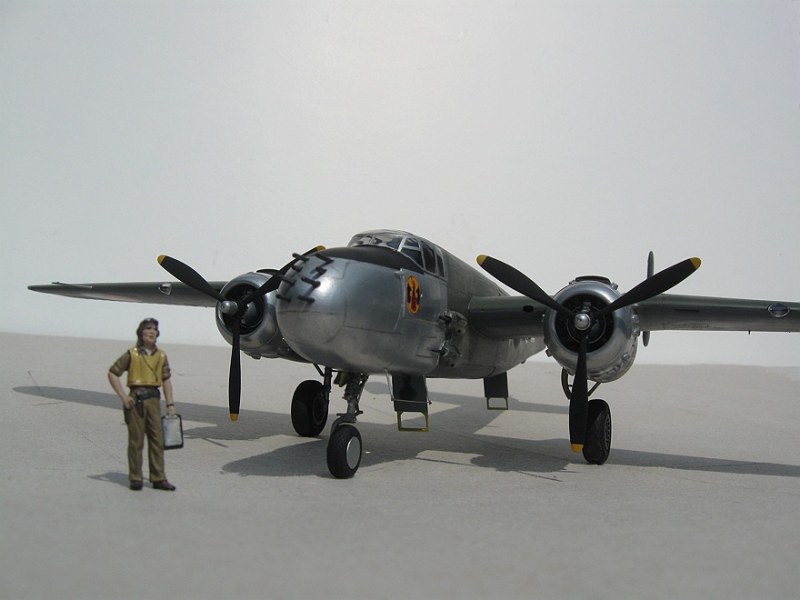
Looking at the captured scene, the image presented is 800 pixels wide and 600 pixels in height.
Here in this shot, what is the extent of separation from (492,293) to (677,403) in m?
7.27

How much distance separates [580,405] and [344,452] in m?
3.00

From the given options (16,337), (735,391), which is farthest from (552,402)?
(16,337)

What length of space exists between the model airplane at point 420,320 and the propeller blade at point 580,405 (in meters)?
0.02

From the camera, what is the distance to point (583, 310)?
872 centimetres

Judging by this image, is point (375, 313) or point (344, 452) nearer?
point (344, 452)

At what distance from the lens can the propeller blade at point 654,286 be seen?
820 centimetres

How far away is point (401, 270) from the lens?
815cm

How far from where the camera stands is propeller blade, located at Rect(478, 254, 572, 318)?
8.56 m

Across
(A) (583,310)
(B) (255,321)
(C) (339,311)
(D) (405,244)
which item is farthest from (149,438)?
(A) (583,310)

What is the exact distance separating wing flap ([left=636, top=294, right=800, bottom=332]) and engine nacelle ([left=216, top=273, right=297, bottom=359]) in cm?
489

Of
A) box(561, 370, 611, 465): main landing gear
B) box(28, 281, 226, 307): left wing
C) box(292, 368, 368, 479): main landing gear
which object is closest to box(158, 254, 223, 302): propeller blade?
box(28, 281, 226, 307): left wing

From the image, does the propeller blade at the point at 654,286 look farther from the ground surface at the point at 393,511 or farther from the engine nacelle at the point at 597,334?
the ground surface at the point at 393,511

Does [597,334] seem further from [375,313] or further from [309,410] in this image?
[309,410]

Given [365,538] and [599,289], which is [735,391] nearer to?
[599,289]
